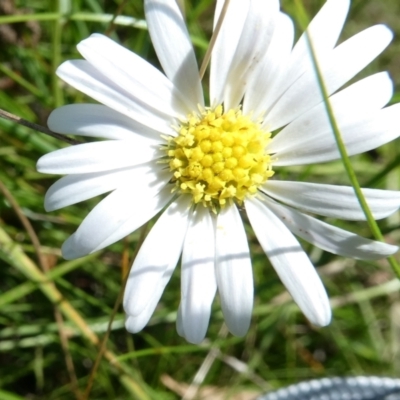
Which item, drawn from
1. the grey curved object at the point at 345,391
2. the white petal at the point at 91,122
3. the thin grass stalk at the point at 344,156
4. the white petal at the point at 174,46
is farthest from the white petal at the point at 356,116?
the grey curved object at the point at 345,391

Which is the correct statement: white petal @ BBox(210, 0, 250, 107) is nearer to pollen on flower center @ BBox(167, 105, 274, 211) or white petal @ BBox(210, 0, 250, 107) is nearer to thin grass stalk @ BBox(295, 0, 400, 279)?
pollen on flower center @ BBox(167, 105, 274, 211)

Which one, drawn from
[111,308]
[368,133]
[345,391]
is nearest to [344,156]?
[368,133]

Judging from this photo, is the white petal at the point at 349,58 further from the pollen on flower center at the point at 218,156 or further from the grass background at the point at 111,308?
the grass background at the point at 111,308

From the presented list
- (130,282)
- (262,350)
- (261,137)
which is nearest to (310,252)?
(262,350)

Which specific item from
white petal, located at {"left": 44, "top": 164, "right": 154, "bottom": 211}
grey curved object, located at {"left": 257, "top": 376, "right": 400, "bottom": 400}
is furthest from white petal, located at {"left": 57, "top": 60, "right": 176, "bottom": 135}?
grey curved object, located at {"left": 257, "top": 376, "right": 400, "bottom": 400}

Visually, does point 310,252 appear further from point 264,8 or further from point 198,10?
point 264,8
